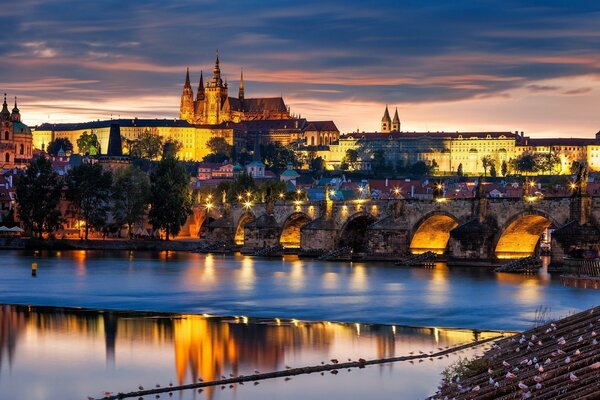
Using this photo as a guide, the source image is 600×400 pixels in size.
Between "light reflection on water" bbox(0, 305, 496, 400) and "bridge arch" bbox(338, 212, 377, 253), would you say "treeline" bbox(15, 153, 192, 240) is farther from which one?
"light reflection on water" bbox(0, 305, 496, 400)

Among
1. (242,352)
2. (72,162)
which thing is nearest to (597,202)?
(242,352)

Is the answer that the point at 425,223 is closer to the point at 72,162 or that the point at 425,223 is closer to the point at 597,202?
the point at 597,202

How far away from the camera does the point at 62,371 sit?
25.0 meters

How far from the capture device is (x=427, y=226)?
220 ft

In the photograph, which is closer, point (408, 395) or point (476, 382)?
point (476, 382)

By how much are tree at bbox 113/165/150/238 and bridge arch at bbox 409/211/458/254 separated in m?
27.4

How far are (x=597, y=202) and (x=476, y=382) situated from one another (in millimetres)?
36312

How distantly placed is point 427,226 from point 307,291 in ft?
68.2

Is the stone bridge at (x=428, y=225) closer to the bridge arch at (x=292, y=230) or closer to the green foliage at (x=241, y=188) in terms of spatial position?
the bridge arch at (x=292, y=230)

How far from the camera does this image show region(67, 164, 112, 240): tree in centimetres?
8988

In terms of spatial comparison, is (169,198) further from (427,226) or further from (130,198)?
(427,226)

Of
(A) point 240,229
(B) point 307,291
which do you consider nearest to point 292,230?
(A) point 240,229

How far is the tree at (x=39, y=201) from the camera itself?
284 ft

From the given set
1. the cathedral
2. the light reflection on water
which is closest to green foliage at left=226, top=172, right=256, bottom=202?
the light reflection on water
